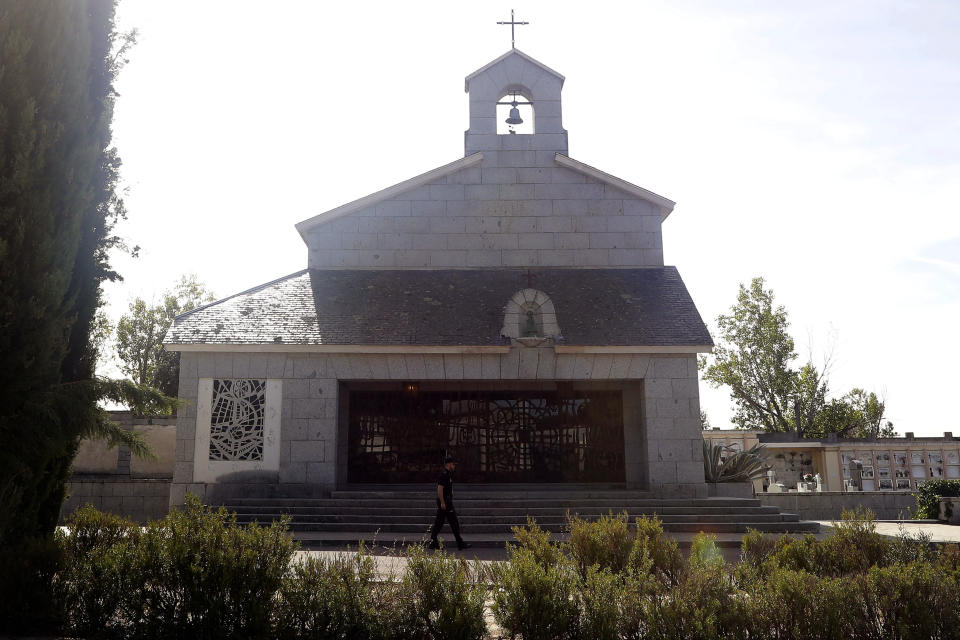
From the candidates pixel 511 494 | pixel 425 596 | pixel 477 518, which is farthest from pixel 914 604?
pixel 511 494

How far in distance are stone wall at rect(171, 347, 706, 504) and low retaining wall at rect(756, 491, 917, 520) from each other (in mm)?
4872

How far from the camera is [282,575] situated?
6.12 metres

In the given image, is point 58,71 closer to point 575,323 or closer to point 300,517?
point 300,517

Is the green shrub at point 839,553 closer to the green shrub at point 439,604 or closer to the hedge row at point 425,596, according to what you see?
the hedge row at point 425,596

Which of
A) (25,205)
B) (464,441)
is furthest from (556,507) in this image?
(25,205)

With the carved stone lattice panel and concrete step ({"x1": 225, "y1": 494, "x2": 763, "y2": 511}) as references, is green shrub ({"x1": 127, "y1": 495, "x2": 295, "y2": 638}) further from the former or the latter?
the carved stone lattice panel

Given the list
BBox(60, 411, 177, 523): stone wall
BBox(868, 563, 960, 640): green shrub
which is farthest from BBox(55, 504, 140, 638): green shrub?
BBox(60, 411, 177, 523): stone wall

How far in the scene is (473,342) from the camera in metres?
16.4

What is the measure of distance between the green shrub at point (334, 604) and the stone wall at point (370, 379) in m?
10.2

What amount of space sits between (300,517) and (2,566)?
801cm

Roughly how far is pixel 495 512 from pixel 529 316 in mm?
4609

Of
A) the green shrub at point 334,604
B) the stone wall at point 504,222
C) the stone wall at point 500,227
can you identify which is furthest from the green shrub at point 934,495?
the green shrub at point 334,604

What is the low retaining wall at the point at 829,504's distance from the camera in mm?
19641

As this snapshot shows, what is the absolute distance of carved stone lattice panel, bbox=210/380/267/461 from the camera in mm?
15938
